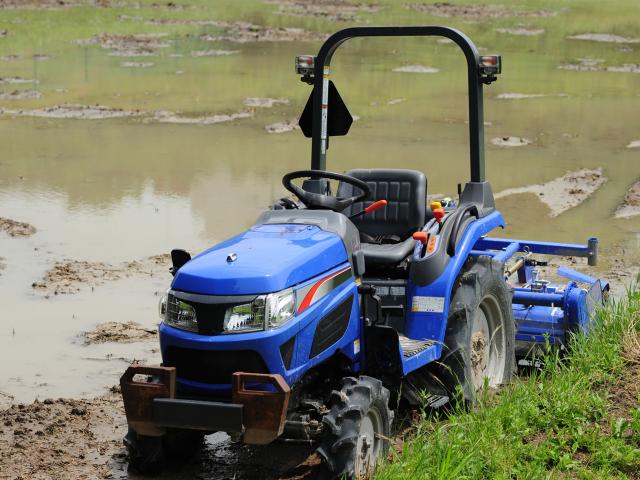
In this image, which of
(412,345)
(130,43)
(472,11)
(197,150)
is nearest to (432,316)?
(412,345)

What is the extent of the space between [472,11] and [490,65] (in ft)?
84.1

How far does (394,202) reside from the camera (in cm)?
665

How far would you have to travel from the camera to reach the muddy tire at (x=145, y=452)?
5.27 m

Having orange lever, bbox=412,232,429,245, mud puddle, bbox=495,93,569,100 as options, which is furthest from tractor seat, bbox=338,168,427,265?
mud puddle, bbox=495,93,569,100

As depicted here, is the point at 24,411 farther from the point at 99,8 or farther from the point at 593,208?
the point at 99,8

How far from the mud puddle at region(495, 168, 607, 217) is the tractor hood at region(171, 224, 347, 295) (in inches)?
265

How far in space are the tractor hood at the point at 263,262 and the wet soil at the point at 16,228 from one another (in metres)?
5.58

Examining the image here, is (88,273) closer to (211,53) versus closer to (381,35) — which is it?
(381,35)

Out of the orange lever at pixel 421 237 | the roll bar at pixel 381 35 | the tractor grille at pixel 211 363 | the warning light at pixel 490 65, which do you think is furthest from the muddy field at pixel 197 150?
the warning light at pixel 490 65

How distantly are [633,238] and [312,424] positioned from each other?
6.52 m

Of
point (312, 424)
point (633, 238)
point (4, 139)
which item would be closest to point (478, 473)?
point (312, 424)

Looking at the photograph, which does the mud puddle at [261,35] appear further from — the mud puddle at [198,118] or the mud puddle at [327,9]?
the mud puddle at [198,118]

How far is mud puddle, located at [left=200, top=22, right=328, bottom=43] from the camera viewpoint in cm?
2755

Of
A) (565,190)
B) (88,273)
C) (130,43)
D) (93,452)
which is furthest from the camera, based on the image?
(130,43)
